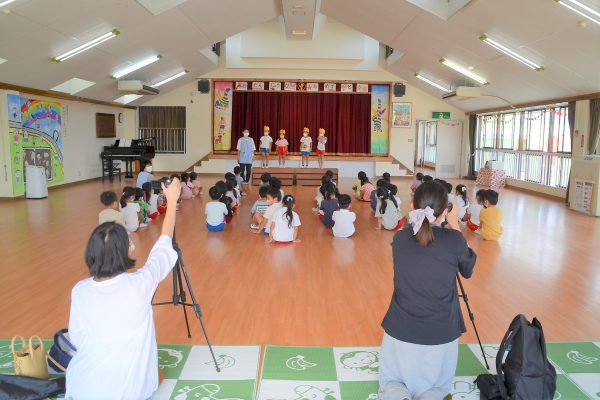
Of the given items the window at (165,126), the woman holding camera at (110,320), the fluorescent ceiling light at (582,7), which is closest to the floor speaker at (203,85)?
the window at (165,126)

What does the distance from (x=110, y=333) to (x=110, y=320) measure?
0.07 meters

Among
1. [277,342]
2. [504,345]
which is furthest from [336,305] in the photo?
[504,345]

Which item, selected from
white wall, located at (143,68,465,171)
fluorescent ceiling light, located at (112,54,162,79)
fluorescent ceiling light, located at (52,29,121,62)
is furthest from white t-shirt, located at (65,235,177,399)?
white wall, located at (143,68,465,171)

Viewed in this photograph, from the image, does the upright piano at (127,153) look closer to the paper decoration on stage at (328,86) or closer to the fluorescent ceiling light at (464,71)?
the paper decoration on stage at (328,86)

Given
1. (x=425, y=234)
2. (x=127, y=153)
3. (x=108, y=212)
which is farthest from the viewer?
(x=127, y=153)

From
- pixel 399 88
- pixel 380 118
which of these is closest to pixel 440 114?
pixel 399 88

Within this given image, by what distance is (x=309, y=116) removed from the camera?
58.6ft

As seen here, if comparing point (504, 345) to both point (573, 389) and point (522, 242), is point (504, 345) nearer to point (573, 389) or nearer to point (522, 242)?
point (573, 389)

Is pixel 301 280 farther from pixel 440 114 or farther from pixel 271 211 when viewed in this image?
pixel 440 114

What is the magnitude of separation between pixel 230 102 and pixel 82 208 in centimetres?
903

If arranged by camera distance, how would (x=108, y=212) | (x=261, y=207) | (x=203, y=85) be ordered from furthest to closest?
(x=203, y=85) < (x=261, y=207) < (x=108, y=212)

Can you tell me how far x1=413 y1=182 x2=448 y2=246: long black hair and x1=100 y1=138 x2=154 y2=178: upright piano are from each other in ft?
45.1

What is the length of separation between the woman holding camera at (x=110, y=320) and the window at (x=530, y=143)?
1184cm

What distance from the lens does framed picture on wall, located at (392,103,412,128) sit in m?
17.0
